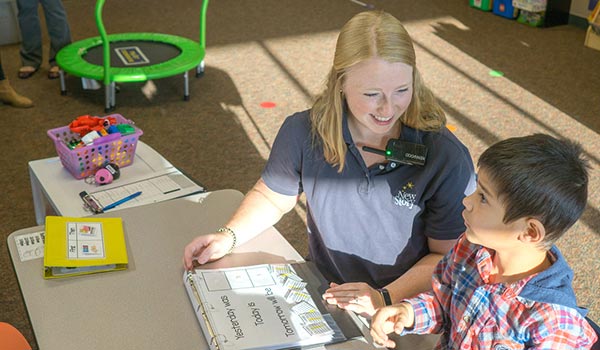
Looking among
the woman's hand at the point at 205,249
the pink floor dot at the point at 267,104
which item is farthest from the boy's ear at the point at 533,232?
the pink floor dot at the point at 267,104

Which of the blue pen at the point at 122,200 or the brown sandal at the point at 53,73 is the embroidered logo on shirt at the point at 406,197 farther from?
the brown sandal at the point at 53,73

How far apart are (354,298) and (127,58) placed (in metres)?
3.16

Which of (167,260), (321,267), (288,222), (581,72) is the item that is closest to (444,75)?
(581,72)

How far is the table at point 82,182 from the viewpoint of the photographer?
6.44 feet

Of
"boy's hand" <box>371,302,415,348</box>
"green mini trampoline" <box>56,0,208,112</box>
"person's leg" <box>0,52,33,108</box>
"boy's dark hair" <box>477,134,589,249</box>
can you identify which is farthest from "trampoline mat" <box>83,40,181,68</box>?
"boy's dark hair" <box>477,134,589,249</box>

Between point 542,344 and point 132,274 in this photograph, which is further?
point 132,274

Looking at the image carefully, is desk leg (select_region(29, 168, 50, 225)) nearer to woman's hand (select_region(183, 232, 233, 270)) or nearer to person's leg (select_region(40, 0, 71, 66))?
woman's hand (select_region(183, 232, 233, 270))

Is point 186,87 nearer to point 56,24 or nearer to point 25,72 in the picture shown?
point 56,24

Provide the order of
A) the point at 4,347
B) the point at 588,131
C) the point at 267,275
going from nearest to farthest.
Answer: the point at 267,275 < the point at 4,347 < the point at 588,131

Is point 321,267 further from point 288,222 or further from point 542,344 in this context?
point 288,222

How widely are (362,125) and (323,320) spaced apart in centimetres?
49

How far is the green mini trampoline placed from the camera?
13.0ft

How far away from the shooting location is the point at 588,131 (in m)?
3.80

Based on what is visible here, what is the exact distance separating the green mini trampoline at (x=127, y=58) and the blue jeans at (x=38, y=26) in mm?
126
